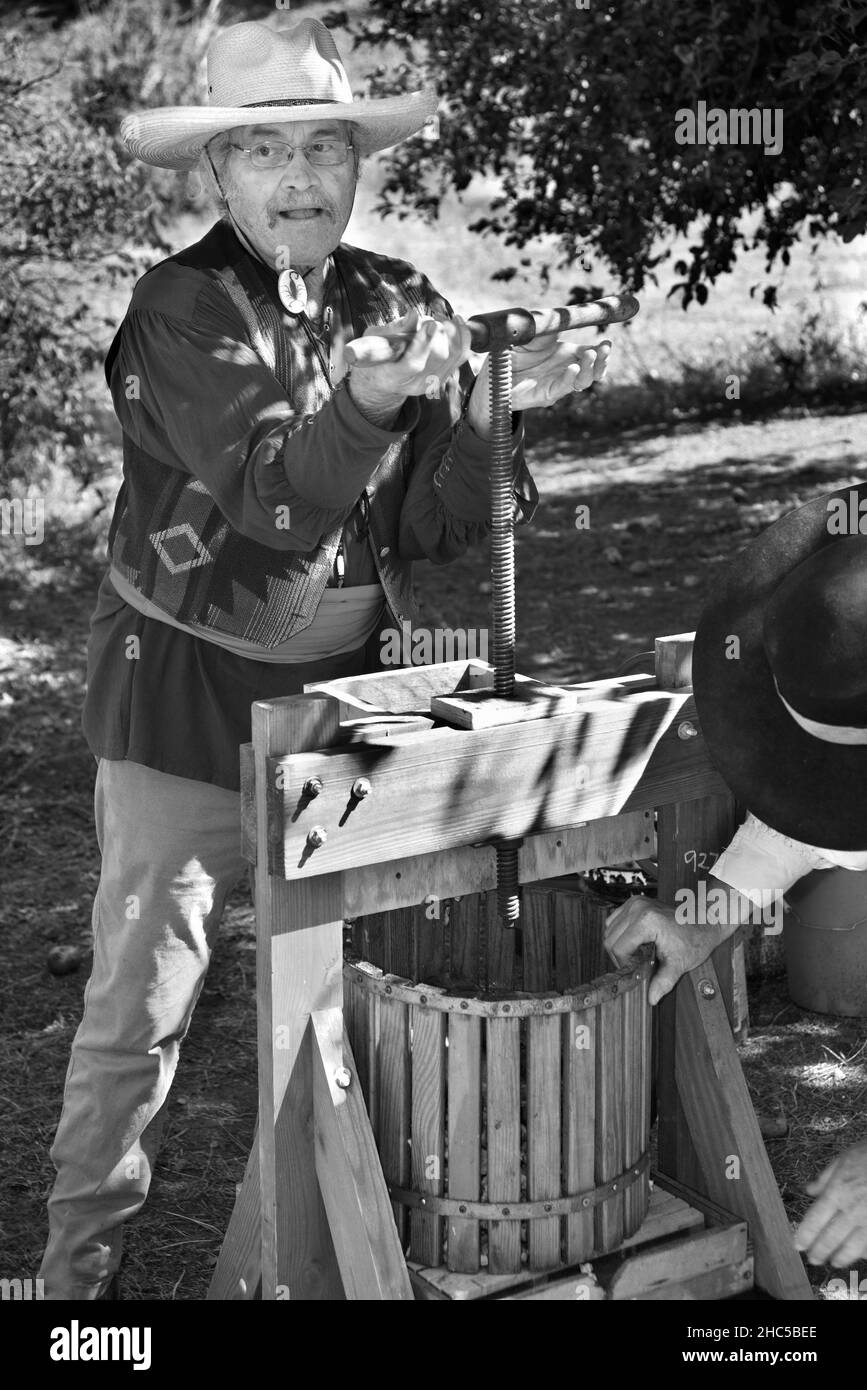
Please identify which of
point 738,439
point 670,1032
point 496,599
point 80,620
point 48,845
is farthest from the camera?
point 738,439

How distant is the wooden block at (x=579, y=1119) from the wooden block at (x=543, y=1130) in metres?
0.02

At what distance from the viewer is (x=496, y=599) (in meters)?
2.42

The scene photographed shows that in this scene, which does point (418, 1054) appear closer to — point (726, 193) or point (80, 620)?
point (726, 193)

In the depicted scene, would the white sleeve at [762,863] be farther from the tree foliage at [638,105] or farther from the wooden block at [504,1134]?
the tree foliage at [638,105]

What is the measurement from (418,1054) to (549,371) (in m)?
1.03

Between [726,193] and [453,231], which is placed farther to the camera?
[453,231]

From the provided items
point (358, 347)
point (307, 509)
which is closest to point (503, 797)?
point (307, 509)

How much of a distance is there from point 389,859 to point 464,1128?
0.42 meters

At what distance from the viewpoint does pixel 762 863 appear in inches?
105

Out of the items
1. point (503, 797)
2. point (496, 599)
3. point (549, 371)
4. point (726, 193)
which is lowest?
point (503, 797)

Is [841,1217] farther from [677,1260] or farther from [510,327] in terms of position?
[510,327]

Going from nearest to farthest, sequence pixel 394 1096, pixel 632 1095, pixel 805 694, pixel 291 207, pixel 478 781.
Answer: pixel 805 694 → pixel 478 781 → pixel 394 1096 → pixel 632 1095 → pixel 291 207

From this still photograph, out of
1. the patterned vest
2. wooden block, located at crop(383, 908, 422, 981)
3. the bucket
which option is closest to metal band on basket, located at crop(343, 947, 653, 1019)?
wooden block, located at crop(383, 908, 422, 981)

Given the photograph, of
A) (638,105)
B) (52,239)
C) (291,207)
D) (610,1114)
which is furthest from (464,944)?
(52,239)
